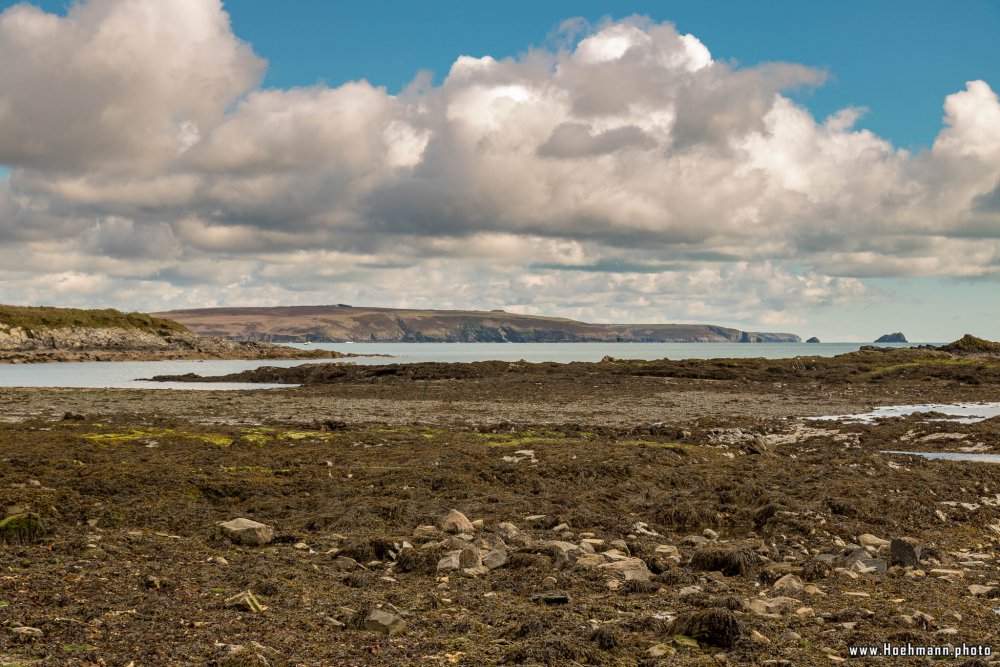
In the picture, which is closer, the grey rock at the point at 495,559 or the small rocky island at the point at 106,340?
the grey rock at the point at 495,559

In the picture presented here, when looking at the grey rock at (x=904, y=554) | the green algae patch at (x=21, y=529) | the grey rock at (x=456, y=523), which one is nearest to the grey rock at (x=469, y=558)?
the grey rock at (x=456, y=523)

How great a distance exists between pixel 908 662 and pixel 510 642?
14.1 feet

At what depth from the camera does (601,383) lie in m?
66.2

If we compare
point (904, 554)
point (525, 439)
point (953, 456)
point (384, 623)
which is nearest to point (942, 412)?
point (953, 456)

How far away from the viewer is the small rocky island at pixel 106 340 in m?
145

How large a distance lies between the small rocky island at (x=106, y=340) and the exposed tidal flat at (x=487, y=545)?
409ft

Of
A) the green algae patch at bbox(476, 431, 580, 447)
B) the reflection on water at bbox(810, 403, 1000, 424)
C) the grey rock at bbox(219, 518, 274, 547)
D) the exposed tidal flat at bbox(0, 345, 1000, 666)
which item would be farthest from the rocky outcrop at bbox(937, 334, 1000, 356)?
the grey rock at bbox(219, 518, 274, 547)

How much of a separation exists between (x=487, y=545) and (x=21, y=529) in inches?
292

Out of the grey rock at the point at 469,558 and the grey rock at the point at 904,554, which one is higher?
the grey rock at the point at 904,554

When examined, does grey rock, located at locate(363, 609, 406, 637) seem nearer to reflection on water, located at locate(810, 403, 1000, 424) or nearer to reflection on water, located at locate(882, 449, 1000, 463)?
reflection on water, located at locate(882, 449, 1000, 463)

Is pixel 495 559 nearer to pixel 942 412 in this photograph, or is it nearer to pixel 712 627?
pixel 712 627

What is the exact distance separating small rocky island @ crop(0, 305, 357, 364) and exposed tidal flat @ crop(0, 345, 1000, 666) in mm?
124813

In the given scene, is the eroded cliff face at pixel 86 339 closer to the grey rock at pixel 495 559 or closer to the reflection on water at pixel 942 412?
the reflection on water at pixel 942 412

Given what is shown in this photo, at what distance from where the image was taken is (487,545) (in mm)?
13445
